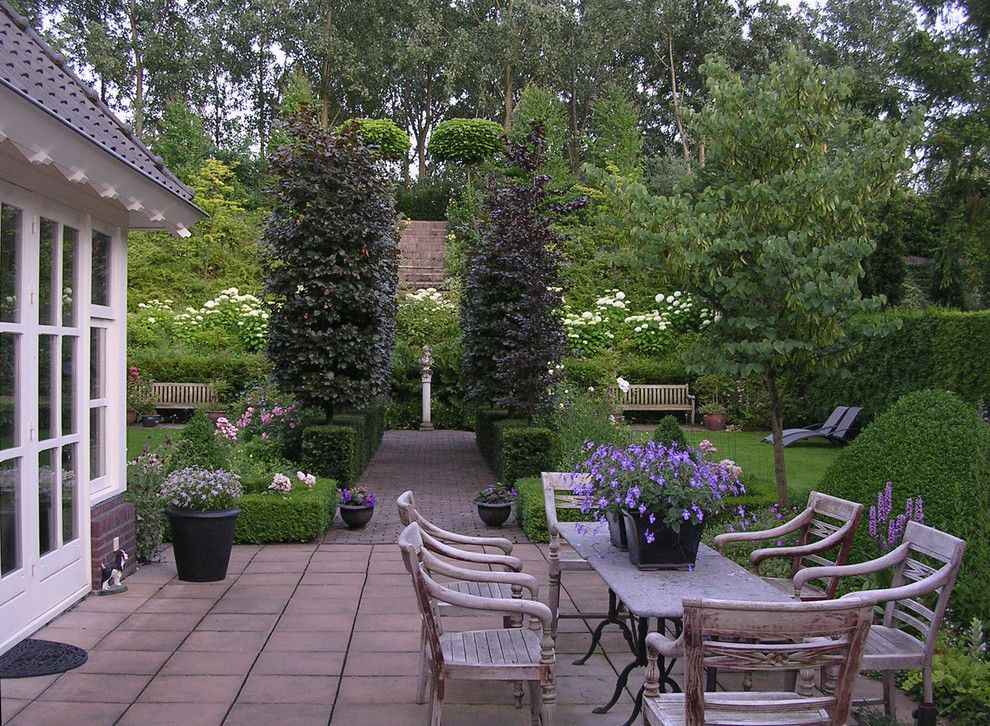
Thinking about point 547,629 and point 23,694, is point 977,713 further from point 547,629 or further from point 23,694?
point 23,694

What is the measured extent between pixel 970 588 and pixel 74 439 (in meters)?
5.03

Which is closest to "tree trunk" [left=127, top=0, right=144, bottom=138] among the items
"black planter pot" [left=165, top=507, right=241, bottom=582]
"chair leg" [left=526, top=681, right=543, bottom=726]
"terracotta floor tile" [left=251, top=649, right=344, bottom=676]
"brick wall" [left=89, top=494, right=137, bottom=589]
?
"brick wall" [left=89, top=494, right=137, bottom=589]

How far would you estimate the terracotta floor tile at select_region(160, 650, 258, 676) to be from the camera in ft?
14.5

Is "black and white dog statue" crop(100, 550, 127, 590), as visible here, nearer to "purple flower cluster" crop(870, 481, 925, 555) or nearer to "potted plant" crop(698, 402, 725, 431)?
"purple flower cluster" crop(870, 481, 925, 555)

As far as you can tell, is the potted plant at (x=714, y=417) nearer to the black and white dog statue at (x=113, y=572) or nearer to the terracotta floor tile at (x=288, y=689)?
the black and white dog statue at (x=113, y=572)

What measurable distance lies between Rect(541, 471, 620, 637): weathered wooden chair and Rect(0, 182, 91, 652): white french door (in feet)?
9.21

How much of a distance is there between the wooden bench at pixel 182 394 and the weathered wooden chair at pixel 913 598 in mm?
15368

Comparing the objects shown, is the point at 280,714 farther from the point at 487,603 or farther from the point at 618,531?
the point at 618,531

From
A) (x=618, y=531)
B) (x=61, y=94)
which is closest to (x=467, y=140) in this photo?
(x=61, y=94)

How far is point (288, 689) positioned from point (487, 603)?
1454 mm

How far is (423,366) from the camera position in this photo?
17844 millimetres

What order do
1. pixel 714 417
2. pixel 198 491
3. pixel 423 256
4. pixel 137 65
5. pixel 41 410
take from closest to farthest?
pixel 41 410
pixel 198 491
pixel 714 417
pixel 423 256
pixel 137 65

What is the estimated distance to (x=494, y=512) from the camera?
8797 mm

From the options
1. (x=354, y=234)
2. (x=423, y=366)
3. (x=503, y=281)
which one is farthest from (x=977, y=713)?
(x=423, y=366)
